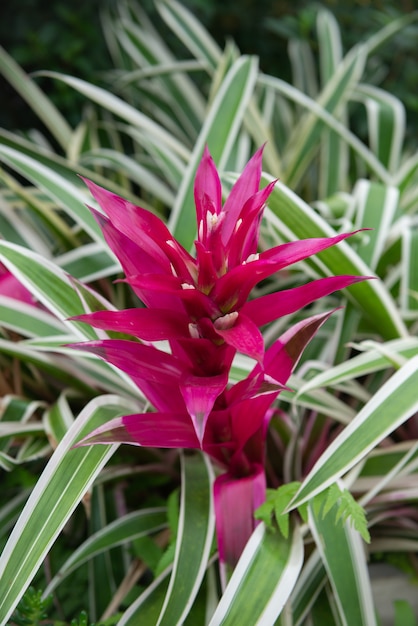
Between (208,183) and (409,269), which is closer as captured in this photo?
(208,183)

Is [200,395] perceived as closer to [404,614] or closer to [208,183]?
[208,183]

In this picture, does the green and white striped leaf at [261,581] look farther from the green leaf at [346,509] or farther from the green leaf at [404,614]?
the green leaf at [404,614]

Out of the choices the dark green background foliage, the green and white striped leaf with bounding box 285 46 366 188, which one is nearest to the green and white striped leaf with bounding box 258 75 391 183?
the green and white striped leaf with bounding box 285 46 366 188

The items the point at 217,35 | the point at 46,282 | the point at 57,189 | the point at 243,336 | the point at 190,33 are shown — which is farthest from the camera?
the point at 217,35

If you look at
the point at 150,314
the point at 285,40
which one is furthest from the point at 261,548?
the point at 285,40

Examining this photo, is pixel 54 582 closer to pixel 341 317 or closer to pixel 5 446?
pixel 5 446

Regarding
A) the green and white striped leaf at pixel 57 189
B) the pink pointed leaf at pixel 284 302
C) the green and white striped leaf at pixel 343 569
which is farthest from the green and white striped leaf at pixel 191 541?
the green and white striped leaf at pixel 57 189

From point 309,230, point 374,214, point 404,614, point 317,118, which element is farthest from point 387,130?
point 404,614
